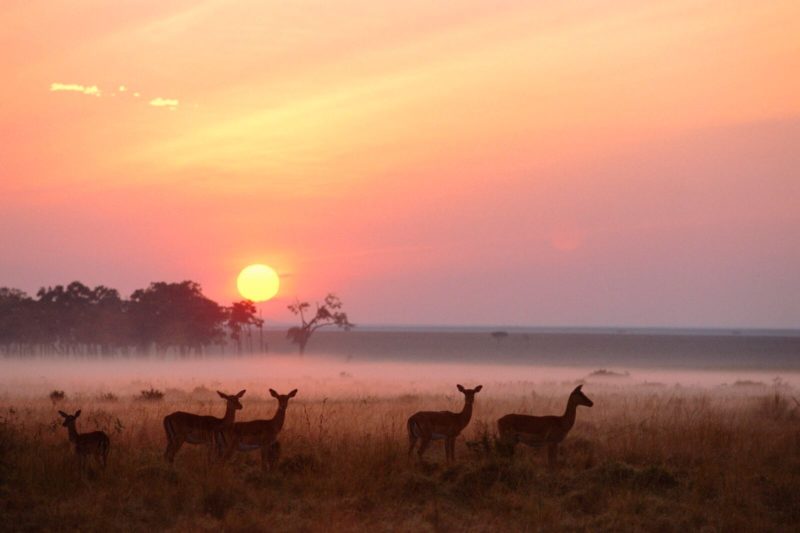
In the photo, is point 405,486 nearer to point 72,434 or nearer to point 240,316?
point 72,434

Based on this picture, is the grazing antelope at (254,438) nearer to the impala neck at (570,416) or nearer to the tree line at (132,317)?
the impala neck at (570,416)

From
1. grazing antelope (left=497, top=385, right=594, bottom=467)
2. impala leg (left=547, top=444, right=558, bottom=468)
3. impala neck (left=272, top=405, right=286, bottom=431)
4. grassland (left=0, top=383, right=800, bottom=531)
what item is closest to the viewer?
grassland (left=0, top=383, right=800, bottom=531)

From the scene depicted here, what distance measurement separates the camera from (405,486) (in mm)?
14539

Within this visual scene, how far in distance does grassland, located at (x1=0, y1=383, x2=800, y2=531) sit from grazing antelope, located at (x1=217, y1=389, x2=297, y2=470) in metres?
0.25

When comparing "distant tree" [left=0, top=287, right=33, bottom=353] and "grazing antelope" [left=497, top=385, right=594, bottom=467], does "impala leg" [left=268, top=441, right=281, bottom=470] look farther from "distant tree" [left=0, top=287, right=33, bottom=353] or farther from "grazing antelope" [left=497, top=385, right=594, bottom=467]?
"distant tree" [left=0, top=287, right=33, bottom=353]

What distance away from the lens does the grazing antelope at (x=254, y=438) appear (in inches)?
607

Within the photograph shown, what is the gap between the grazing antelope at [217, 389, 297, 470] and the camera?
607 inches

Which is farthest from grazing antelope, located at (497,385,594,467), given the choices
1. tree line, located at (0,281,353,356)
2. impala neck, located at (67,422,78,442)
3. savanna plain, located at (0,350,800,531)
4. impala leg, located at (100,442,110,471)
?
tree line, located at (0,281,353,356)

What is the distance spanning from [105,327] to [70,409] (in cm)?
8118

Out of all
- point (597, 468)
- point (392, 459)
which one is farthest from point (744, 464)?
point (392, 459)

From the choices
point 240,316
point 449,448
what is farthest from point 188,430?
point 240,316

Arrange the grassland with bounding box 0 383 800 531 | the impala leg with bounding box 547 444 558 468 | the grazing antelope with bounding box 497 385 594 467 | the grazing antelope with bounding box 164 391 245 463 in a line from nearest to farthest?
the grassland with bounding box 0 383 800 531
the grazing antelope with bounding box 164 391 245 463
the impala leg with bounding box 547 444 558 468
the grazing antelope with bounding box 497 385 594 467

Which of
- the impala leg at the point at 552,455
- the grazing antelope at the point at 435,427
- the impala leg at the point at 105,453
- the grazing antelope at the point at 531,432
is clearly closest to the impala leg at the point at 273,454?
the grazing antelope at the point at 435,427

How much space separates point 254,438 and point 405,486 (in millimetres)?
2596
